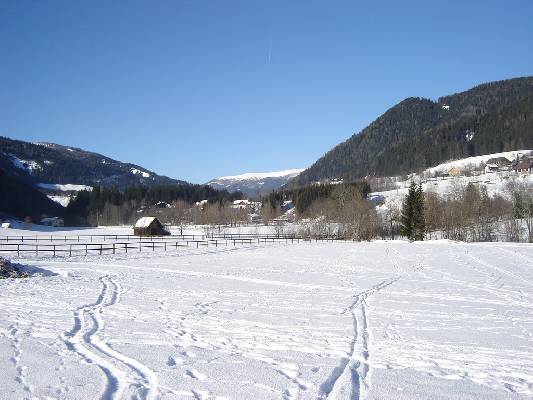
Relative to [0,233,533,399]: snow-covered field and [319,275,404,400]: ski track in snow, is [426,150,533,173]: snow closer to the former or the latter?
[0,233,533,399]: snow-covered field

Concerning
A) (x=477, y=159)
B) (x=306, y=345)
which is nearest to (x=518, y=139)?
(x=477, y=159)

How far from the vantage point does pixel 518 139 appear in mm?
190375

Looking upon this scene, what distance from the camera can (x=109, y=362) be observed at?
8258mm

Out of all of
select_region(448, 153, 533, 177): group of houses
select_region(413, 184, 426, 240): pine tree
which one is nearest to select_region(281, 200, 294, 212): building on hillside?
Answer: select_region(448, 153, 533, 177): group of houses

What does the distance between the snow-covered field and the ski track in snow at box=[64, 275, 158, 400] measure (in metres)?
0.03

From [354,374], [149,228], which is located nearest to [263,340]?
[354,374]

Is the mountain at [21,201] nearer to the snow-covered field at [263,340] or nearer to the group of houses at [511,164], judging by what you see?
the snow-covered field at [263,340]

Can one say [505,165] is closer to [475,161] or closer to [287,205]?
[475,161]

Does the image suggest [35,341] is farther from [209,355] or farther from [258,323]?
[258,323]

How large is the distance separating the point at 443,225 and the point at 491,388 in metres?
80.6

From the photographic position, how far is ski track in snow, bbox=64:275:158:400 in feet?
22.3

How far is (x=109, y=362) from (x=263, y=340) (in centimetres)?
363

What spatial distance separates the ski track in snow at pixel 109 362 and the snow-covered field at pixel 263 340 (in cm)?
3

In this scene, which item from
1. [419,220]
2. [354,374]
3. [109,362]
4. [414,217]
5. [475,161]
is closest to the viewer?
[354,374]
